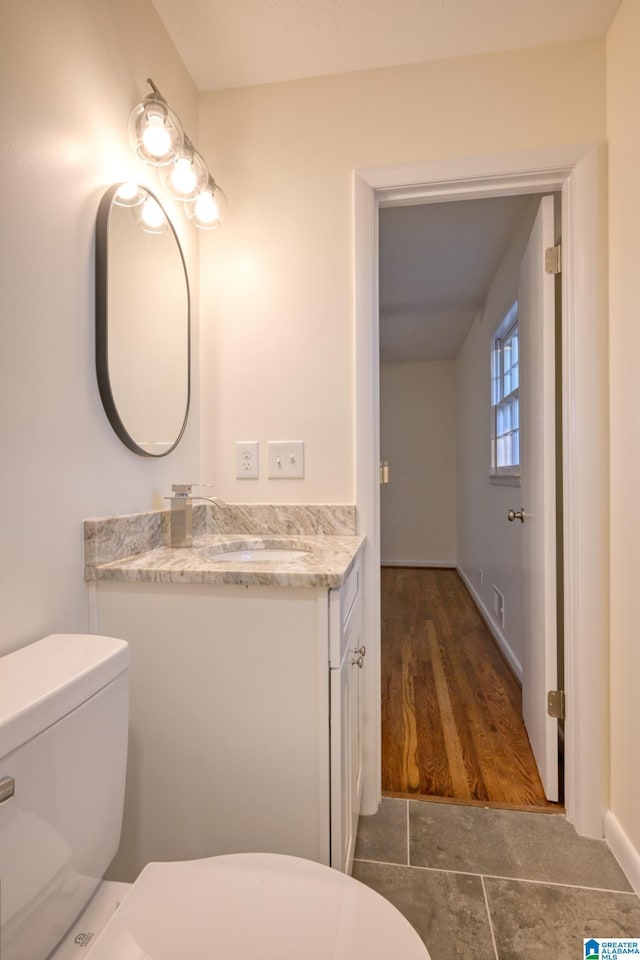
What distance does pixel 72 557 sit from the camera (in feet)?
3.25

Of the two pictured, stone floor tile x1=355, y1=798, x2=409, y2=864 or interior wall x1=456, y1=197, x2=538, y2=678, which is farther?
interior wall x1=456, y1=197, x2=538, y2=678

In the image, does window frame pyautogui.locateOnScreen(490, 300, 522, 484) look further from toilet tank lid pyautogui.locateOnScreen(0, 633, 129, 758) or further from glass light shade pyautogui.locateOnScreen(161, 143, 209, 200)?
toilet tank lid pyautogui.locateOnScreen(0, 633, 129, 758)

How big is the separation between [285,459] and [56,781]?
107 centimetres

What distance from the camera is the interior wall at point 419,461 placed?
521 cm

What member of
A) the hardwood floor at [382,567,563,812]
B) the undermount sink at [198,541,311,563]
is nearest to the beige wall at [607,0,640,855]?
the hardwood floor at [382,567,563,812]

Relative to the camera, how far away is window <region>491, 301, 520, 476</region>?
2684 mm

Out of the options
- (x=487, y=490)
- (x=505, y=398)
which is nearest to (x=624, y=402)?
(x=505, y=398)

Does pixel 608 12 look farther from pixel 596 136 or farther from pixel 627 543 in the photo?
pixel 627 543

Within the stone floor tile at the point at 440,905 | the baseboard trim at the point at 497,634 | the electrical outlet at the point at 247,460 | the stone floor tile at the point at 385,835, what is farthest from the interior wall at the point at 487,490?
the electrical outlet at the point at 247,460

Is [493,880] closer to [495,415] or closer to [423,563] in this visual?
[495,415]

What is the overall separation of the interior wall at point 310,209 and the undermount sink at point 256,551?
184 millimetres

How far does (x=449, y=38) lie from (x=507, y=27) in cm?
16

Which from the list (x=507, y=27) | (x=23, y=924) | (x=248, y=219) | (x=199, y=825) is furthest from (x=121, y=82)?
(x=199, y=825)

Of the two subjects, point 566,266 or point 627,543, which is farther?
point 566,266
